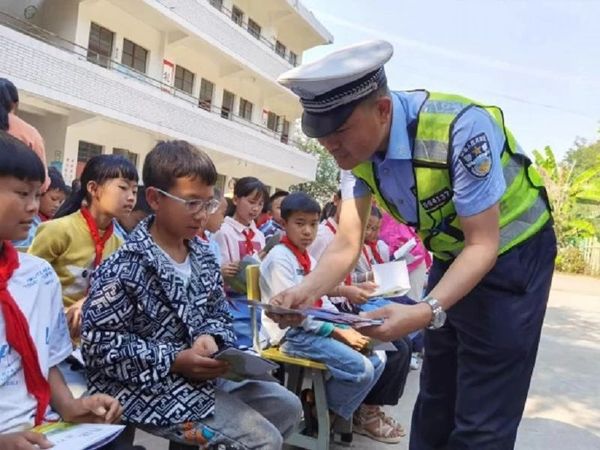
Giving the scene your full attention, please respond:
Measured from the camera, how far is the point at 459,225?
1714 mm

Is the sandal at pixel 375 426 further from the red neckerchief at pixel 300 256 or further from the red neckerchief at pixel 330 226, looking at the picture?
the red neckerchief at pixel 330 226

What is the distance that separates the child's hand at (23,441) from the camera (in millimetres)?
1341

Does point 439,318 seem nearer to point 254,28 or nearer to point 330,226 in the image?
point 330,226

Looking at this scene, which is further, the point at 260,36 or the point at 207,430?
the point at 260,36

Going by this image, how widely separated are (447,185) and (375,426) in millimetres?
2167

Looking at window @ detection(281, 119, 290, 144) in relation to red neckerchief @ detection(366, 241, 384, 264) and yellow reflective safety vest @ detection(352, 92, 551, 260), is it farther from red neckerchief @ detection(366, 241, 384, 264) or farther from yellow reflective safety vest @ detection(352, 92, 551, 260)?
yellow reflective safety vest @ detection(352, 92, 551, 260)

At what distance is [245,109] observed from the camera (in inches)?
703

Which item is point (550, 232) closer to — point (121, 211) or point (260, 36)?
point (121, 211)

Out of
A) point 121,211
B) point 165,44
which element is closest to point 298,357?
point 121,211

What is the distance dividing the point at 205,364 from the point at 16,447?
1.95ft

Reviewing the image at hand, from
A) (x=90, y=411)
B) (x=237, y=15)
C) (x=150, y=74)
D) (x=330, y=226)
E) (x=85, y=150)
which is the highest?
(x=237, y=15)

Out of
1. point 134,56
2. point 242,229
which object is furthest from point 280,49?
point 242,229

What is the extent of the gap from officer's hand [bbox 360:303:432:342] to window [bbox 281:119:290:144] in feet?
62.7

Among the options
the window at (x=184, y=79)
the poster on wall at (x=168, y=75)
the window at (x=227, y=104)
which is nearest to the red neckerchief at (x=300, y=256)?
the poster on wall at (x=168, y=75)
